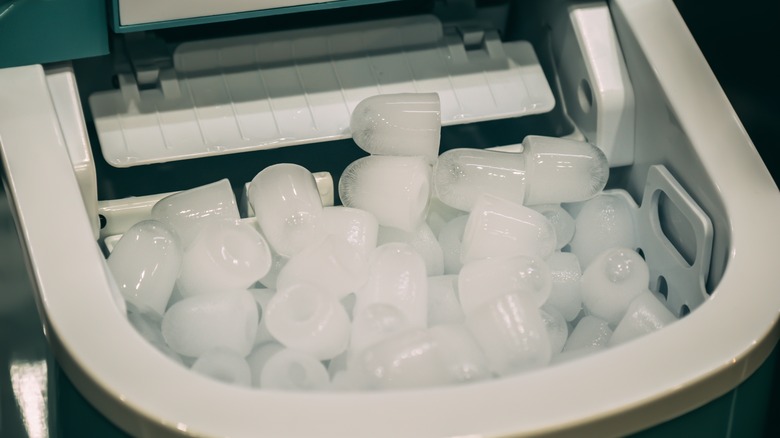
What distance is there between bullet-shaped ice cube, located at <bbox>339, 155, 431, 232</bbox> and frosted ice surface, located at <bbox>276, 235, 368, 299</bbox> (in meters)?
0.09

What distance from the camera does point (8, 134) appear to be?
951mm

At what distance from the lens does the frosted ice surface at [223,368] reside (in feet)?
2.82

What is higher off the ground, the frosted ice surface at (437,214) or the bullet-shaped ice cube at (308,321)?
the bullet-shaped ice cube at (308,321)

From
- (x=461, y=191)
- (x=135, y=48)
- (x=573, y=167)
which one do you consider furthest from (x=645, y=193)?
(x=135, y=48)

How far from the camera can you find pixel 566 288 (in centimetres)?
105

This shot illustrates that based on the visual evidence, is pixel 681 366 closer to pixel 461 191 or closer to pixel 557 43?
pixel 461 191

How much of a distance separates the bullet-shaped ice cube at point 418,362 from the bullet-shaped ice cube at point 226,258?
0.57 feet

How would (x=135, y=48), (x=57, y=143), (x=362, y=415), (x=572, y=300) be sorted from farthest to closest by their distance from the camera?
(x=135, y=48) < (x=572, y=300) < (x=57, y=143) < (x=362, y=415)

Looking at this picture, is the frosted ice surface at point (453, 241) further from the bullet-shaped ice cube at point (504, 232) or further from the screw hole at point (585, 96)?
the screw hole at point (585, 96)

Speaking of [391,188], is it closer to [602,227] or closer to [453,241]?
[453,241]

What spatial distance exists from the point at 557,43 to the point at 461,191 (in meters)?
0.30

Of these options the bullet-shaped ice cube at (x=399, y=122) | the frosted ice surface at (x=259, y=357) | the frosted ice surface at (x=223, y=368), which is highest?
the bullet-shaped ice cube at (x=399, y=122)

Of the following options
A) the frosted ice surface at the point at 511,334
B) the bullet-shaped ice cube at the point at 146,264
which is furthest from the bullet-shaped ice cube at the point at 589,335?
the bullet-shaped ice cube at the point at 146,264

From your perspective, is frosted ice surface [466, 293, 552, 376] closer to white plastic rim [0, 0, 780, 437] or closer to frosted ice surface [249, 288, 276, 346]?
white plastic rim [0, 0, 780, 437]
